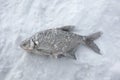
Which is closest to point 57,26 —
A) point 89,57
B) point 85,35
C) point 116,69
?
point 85,35

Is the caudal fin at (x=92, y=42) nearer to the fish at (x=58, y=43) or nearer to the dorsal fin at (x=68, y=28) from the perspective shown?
the fish at (x=58, y=43)

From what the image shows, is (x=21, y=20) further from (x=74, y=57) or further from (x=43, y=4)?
(x=74, y=57)

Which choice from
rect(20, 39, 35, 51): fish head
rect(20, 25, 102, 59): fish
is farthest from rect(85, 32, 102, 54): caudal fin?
rect(20, 39, 35, 51): fish head

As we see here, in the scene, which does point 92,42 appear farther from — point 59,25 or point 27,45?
point 27,45

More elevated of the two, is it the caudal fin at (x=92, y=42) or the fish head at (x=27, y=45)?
the fish head at (x=27, y=45)

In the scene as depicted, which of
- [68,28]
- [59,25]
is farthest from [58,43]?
[59,25]

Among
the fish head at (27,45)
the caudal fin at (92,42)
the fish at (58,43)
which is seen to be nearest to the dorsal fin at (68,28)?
the fish at (58,43)

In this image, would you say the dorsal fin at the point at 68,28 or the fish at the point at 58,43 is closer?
the fish at the point at 58,43
